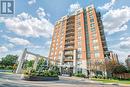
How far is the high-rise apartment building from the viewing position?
69438mm

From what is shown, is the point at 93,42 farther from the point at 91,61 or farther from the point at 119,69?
the point at 119,69

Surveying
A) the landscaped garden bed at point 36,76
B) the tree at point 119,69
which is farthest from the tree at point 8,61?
the landscaped garden bed at point 36,76

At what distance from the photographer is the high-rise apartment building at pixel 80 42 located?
6944 cm

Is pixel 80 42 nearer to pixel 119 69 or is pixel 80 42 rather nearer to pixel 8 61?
pixel 119 69

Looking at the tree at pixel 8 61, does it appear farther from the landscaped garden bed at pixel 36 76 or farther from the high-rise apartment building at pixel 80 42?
the landscaped garden bed at pixel 36 76

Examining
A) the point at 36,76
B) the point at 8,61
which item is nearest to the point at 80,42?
the point at 36,76

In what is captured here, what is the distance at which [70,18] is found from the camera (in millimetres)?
86125

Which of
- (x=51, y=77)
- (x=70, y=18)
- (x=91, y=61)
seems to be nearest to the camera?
(x=51, y=77)

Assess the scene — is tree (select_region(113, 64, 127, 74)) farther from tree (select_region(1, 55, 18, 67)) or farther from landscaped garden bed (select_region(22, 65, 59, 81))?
tree (select_region(1, 55, 18, 67))

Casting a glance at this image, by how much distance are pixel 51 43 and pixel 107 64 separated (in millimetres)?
41761


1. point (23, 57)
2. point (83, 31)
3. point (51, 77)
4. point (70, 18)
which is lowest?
point (51, 77)

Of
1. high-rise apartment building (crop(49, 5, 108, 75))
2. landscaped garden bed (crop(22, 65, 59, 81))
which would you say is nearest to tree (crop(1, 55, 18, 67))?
high-rise apartment building (crop(49, 5, 108, 75))

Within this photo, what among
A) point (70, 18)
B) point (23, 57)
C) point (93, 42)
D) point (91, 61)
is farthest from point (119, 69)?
point (70, 18)

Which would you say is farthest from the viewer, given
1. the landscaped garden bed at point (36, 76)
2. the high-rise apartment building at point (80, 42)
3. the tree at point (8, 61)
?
the tree at point (8, 61)
